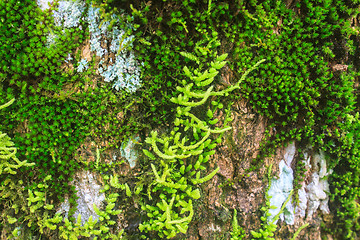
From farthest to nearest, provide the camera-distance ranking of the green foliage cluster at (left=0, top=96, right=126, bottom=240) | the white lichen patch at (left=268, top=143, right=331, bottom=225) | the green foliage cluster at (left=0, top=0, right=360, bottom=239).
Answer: the white lichen patch at (left=268, top=143, right=331, bottom=225)
the green foliage cluster at (left=0, top=96, right=126, bottom=240)
the green foliage cluster at (left=0, top=0, right=360, bottom=239)

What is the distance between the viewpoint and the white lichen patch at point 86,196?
6.36 feet

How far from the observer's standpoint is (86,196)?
195cm

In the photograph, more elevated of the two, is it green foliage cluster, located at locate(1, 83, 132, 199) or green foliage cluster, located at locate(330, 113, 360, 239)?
green foliage cluster, located at locate(330, 113, 360, 239)

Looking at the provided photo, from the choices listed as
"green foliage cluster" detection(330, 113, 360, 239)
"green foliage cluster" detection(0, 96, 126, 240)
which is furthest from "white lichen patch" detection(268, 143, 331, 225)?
"green foliage cluster" detection(0, 96, 126, 240)

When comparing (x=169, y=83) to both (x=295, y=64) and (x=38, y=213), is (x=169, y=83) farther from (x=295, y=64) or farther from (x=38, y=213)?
(x=38, y=213)

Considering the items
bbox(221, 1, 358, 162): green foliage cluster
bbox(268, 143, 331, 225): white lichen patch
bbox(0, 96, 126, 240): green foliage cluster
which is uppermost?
bbox(221, 1, 358, 162): green foliage cluster

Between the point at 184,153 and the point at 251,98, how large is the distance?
83cm

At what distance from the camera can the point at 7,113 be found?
5.99 feet

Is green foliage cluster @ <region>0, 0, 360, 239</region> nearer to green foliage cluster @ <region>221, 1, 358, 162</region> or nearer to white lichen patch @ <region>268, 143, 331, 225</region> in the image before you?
green foliage cluster @ <region>221, 1, 358, 162</region>

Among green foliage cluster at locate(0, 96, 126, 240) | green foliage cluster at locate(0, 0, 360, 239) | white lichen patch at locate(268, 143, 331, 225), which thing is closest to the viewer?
green foliage cluster at locate(0, 0, 360, 239)

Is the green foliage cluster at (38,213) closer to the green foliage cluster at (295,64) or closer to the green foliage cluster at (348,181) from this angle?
the green foliage cluster at (295,64)

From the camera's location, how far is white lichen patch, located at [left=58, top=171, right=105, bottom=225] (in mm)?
1938

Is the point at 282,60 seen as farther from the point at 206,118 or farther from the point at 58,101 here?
the point at 58,101

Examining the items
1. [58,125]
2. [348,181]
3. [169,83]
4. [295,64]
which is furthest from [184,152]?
[348,181]
